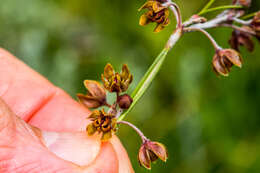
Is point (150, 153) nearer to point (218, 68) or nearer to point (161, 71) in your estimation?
point (218, 68)

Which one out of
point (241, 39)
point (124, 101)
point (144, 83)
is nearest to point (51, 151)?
point (124, 101)

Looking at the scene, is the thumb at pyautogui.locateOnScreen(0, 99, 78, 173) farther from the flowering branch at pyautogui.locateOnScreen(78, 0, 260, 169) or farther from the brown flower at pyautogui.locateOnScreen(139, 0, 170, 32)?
the brown flower at pyautogui.locateOnScreen(139, 0, 170, 32)

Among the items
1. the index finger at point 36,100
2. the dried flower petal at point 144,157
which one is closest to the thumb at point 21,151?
the dried flower petal at point 144,157

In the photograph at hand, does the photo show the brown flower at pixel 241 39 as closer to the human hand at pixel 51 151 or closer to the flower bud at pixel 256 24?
the flower bud at pixel 256 24

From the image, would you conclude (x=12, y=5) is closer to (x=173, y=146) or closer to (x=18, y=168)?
(x=173, y=146)

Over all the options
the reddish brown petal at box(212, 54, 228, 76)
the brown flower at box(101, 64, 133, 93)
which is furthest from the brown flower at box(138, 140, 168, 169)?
the reddish brown petal at box(212, 54, 228, 76)

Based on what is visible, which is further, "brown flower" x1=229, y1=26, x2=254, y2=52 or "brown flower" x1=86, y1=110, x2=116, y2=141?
"brown flower" x1=229, y1=26, x2=254, y2=52
